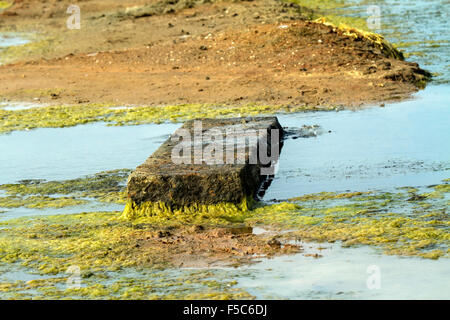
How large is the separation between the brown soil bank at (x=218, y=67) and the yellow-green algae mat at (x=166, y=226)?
4664 mm

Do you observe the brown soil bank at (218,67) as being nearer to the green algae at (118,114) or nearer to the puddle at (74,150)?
the green algae at (118,114)

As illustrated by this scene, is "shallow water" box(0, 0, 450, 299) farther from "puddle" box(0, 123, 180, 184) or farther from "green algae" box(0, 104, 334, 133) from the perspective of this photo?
"green algae" box(0, 104, 334, 133)

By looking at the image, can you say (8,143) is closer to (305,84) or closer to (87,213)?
(87,213)

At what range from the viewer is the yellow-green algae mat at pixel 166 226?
574 cm

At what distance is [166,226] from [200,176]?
56 cm

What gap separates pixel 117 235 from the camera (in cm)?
692

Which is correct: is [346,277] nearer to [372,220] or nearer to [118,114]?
[372,220]

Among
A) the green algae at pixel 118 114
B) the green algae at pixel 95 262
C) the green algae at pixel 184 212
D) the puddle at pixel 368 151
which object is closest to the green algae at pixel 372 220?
the green algae at pixel 184 212

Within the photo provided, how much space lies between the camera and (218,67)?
581 inches

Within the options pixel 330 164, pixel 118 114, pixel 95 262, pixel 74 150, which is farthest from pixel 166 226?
pixel 118 114

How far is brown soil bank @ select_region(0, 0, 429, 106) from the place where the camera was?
42.0 ft

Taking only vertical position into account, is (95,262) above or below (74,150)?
below

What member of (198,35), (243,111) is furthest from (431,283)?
(198,35)
